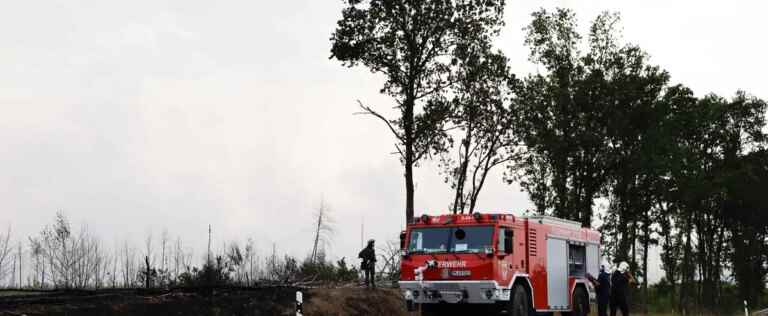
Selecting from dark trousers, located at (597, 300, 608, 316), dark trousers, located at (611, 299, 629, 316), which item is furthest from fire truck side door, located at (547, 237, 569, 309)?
dark trousers, located at (611, 299, 629, 316)

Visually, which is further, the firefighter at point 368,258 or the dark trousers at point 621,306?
the firefighter at point 368,258

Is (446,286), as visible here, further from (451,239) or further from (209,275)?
(209,275)

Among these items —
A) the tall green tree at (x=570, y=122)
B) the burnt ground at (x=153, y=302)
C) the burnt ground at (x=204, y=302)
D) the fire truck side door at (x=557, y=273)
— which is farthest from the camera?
the tall green tree at (x=570, y=122)

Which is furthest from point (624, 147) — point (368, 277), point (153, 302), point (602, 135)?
point (153, 302)

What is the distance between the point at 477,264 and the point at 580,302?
6.80 m

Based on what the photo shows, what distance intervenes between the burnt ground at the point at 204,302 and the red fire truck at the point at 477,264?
11.1ft

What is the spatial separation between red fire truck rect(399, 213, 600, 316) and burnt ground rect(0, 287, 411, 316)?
3.40 meters

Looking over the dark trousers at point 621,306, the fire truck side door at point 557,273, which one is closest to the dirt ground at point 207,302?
the fire truck side door at point 557,273

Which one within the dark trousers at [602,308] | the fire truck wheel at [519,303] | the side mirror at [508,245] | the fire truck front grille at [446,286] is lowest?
the dark trousers at [602,308]

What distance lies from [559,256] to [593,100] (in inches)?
1088

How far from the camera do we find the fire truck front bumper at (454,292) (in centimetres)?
2216

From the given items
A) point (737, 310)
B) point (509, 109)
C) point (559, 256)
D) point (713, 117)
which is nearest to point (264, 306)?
point (559, 256)

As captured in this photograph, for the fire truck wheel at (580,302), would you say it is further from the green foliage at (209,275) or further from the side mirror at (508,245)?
the green foliage at (209,275)

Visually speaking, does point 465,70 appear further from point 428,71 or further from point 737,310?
point 737,310
